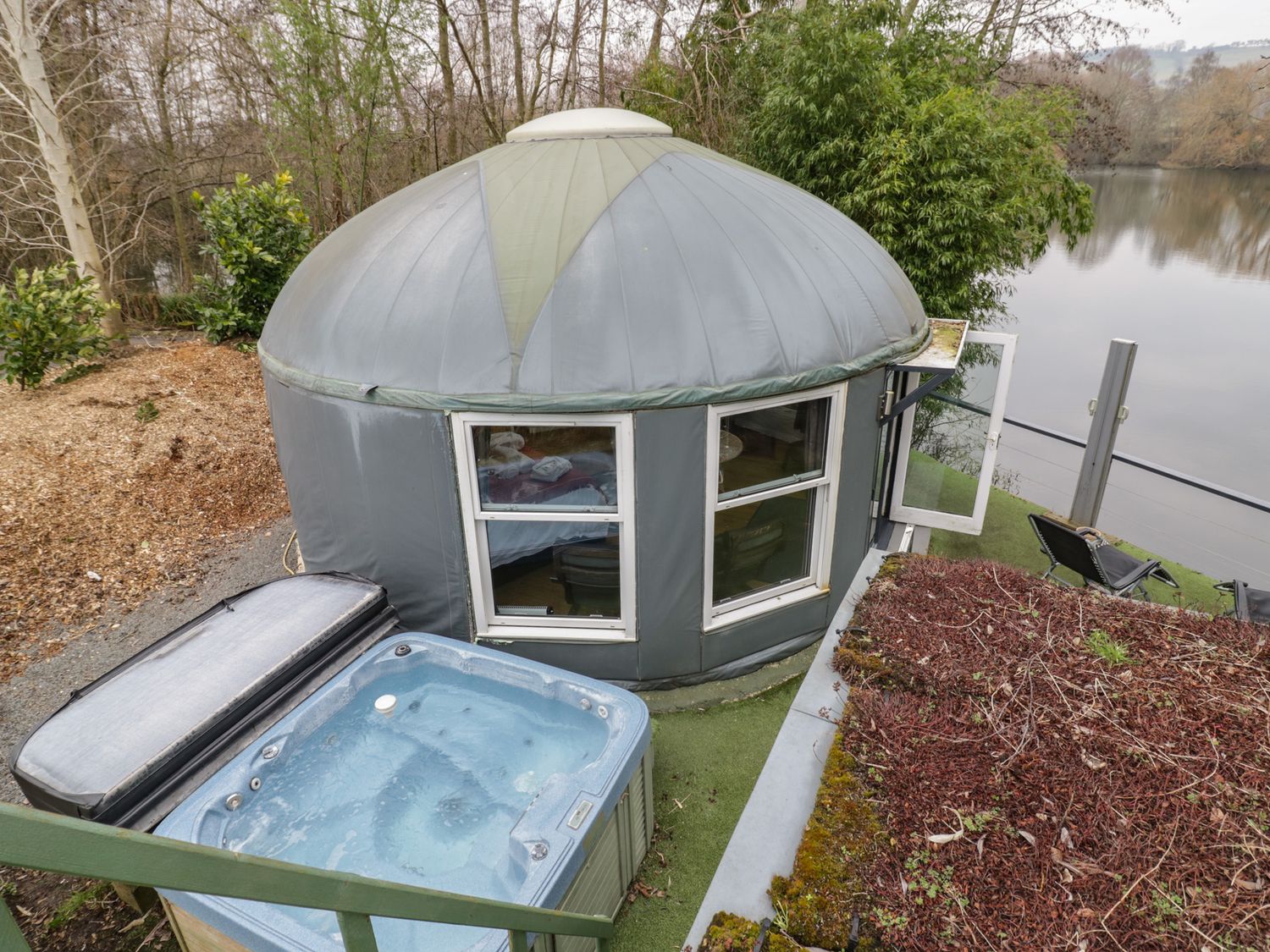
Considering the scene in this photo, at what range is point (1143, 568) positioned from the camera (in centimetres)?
518

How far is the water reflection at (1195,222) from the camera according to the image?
18172 mm

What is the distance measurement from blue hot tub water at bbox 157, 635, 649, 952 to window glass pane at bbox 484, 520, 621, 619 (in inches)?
30.3

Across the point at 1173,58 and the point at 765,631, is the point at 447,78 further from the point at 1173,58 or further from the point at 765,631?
the point at 1173,58

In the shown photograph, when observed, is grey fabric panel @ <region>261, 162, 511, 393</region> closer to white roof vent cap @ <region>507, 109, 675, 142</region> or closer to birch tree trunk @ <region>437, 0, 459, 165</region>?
white roof vent cap @ <region>507, 109, 675, 142</region>

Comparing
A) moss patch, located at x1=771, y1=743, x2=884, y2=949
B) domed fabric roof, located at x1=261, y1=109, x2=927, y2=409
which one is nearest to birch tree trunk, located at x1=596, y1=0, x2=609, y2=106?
domed fabric roof, located at x1=261, y1=109, x2=927, y2=409

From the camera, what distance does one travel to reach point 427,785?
3.19 m

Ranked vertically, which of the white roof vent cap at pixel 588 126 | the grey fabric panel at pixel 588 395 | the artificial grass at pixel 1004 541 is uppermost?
the white roof vent cap at pixel 588 126

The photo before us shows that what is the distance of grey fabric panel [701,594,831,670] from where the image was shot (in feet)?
14.7

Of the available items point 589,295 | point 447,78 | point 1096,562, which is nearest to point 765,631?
point 589,295

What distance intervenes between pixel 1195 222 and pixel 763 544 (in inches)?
906

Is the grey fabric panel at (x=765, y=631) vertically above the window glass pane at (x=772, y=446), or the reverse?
the window glass pane at (x=772, y=446)

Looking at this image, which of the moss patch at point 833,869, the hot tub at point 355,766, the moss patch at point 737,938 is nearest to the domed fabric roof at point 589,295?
the hot tub at point 355,766

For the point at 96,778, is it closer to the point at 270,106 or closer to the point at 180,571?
the point at 180,571

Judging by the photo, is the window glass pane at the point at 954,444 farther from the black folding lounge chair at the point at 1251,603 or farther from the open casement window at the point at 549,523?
the open casement window at the point at 549,523
